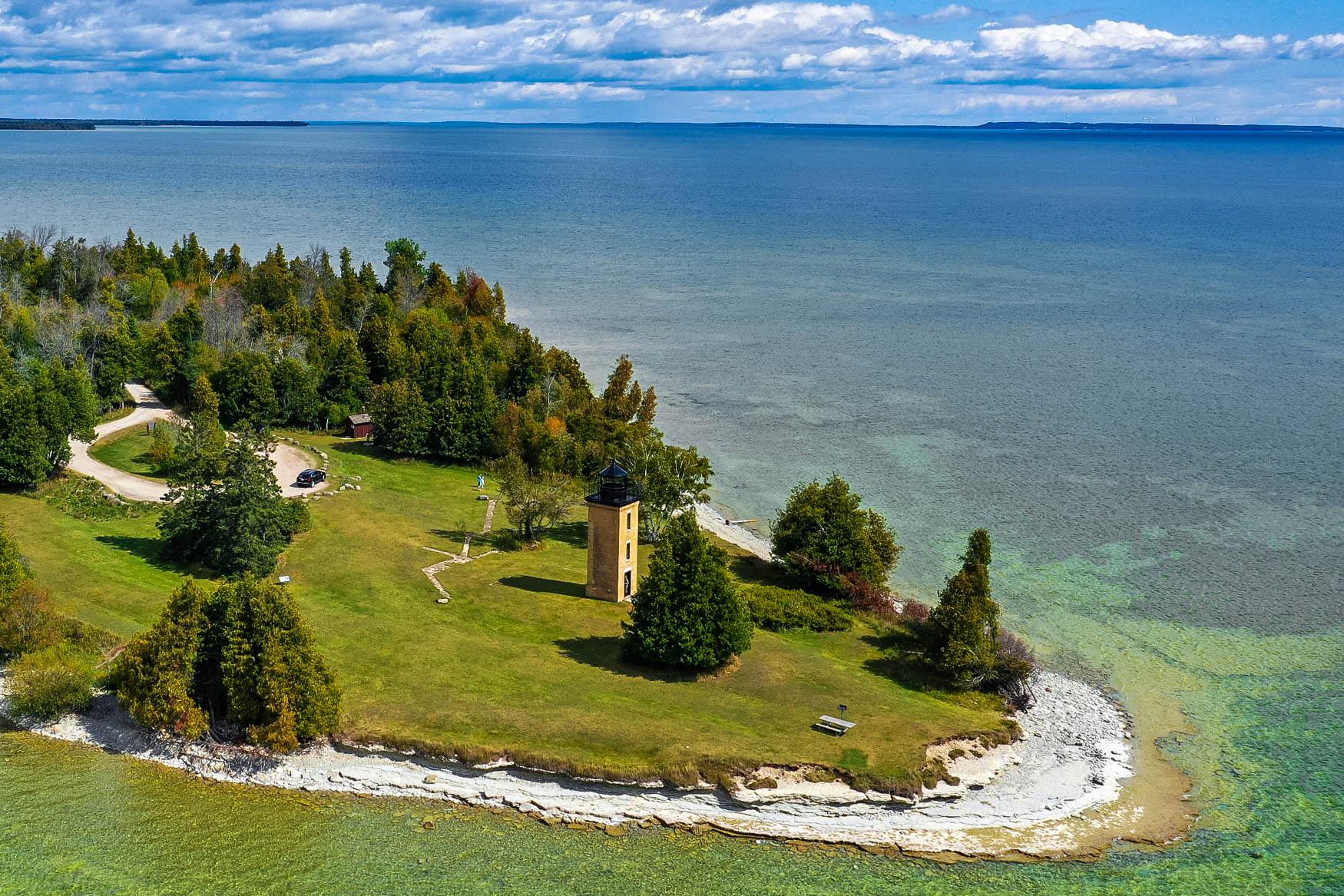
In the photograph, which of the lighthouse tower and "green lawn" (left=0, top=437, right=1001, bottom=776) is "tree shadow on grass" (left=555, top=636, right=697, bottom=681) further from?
the lighthouse tower

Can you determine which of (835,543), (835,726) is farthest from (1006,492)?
(835,726)

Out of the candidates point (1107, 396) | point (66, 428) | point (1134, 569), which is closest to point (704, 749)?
point (1134, 569)

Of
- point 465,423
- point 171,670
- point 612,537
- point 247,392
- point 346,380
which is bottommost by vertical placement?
point 171,670

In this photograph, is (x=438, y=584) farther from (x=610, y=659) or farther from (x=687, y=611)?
(x=687, y=611)

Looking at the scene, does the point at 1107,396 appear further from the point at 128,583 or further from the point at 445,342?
the point at 128,583

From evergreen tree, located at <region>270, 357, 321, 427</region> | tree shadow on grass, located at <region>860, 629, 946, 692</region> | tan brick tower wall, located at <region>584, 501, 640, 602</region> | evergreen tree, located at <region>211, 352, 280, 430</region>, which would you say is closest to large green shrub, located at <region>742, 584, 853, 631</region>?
tree shadow on grass, located at <region>860, 629, 946, 692</region>

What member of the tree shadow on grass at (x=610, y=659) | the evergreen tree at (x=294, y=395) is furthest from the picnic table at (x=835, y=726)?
the evergreen tree at (x=294, y=395)
